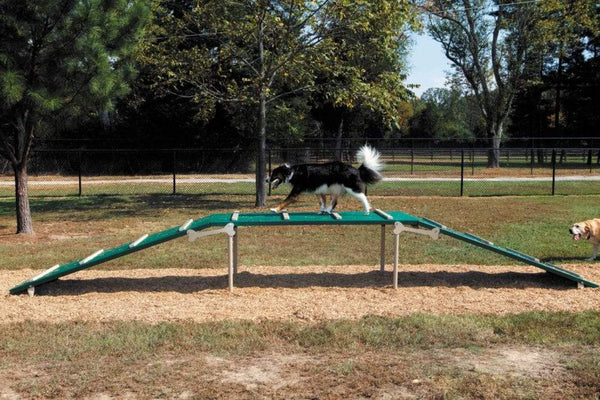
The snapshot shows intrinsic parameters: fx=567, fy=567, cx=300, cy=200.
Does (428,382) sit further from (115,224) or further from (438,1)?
(438,1)

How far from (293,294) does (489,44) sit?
39229 millimetres

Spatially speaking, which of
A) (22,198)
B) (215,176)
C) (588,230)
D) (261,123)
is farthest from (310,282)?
(215,176)

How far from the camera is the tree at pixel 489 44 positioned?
38938 mm

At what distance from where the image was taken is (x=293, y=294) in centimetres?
721

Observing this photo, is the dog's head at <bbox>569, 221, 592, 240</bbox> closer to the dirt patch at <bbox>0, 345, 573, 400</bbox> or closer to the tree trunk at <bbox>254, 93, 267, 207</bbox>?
the dirt patch at <bbox>0, 345, 573, 400</bbox>

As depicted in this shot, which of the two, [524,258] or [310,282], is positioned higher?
[524,258]

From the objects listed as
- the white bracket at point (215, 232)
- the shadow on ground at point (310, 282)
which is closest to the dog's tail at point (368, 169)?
the shadow on ground at point (310, 282)

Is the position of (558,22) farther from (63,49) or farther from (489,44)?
(63,49)

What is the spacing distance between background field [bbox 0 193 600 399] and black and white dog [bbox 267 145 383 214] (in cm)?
122

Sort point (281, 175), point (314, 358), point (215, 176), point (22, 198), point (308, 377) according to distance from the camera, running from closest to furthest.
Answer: point (308, 377) → point (314, 358) → point (281, 175) → point (22, 198) → point (215, 176)

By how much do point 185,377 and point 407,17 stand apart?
46.3ft

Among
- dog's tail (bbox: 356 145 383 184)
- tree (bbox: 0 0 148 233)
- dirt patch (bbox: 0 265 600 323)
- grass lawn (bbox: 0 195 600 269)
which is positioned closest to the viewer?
dirt patch (bbox: 0 265 600 323)

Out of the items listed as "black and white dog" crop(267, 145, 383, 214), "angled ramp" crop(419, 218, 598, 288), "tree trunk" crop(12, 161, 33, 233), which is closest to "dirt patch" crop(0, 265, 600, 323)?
"angled ramp" crop(419, 218, 598, 288)

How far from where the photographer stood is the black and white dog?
8156 mm
